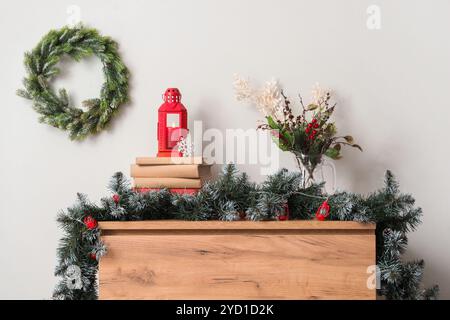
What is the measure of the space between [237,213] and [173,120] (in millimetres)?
581

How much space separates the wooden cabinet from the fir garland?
0.15 ft

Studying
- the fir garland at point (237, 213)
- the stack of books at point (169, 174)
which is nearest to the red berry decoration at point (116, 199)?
the fir garland at point (237, 213)

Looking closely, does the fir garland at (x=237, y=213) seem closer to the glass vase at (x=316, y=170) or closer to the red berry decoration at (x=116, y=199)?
the red berry decoration at (x=116, y=199)

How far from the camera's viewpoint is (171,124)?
218 centimetres

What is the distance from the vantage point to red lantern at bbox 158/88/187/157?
2131mm

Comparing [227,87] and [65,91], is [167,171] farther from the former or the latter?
[65,91]

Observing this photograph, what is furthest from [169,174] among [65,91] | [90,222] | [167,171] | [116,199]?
[65,91]

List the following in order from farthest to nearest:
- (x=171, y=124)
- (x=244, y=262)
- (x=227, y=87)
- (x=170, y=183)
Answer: (x=227, y=87), (x=171, y=124), (x=170, y=183), (x=244, y=262)

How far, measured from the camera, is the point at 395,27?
230 cm

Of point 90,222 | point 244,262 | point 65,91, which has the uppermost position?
point 65,91

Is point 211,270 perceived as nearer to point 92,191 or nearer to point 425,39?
point 92,191

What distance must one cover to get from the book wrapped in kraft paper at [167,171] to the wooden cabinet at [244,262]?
0.28m

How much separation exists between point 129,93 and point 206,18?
0.42 metres

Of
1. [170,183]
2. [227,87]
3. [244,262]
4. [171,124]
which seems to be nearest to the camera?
[244,262]
